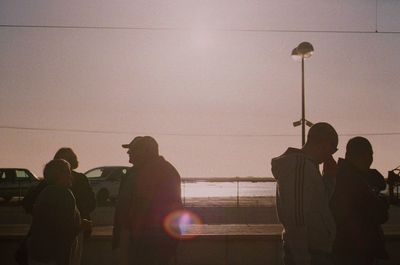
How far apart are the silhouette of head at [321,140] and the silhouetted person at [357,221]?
25cm

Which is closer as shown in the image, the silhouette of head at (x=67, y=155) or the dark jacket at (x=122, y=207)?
the dark jacket at (x=122, y=207)

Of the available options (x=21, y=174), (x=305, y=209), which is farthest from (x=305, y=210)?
(x=21, y=174)

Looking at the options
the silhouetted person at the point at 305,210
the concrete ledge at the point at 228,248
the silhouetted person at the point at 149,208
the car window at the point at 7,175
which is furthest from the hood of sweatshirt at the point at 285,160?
the car window at the point at 7,175

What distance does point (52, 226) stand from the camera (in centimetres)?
483

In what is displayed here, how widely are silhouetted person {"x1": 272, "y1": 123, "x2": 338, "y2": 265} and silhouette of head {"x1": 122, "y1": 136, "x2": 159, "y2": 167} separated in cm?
139

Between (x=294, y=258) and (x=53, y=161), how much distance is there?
233cm

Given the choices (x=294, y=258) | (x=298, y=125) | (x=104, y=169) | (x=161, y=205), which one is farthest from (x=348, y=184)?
(x=104, y=169)

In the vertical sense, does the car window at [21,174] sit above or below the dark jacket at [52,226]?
below

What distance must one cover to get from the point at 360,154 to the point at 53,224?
8.32 feet

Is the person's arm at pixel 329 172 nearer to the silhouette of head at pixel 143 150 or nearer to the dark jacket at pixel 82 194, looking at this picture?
the silhouette of head at pixel 143 150

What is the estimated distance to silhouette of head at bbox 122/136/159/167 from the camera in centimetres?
504

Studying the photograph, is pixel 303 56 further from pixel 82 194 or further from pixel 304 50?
pixel 82 194

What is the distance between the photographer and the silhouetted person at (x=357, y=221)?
4.04 m

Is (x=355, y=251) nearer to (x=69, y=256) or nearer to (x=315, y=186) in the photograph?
(x=315, y=186)
